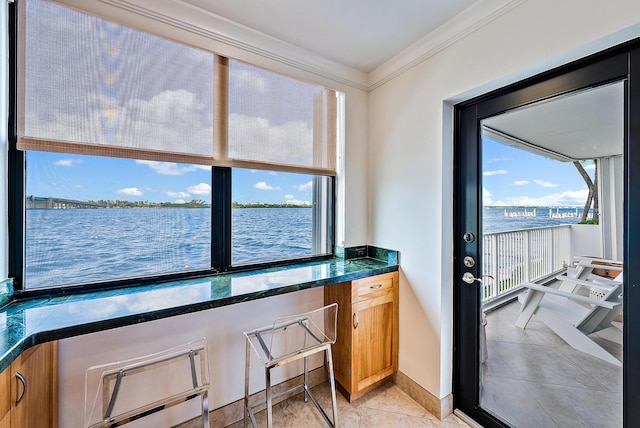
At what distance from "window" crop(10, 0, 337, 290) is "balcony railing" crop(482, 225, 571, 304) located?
138cm

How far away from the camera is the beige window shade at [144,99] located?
1281mm

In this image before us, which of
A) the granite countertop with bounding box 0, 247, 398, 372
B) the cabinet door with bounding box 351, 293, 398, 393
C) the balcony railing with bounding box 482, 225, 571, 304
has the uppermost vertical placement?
the balcony railing with bounding box 482, 225, 571, 304

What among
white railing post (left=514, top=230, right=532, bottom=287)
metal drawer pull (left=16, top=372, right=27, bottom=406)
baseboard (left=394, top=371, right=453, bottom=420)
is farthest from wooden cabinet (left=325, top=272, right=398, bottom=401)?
metal drawer pull (left=16, top=372, right=27, bottom=406)

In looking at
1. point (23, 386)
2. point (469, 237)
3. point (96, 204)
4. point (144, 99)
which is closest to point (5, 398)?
point (23, 386)

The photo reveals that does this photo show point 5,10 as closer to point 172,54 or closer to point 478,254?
point 172,54

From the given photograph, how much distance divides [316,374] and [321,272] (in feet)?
3.00

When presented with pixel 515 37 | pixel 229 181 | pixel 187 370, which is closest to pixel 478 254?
pixel 515 37

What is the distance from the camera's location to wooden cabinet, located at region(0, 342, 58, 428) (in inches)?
36.0

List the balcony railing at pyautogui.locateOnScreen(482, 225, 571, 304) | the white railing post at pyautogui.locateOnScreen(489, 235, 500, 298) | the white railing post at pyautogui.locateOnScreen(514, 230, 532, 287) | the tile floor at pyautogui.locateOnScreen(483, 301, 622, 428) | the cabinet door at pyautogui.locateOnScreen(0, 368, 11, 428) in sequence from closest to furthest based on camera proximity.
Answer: the cabinet door at pyautogui.locateOnScreen(0, 368, 11, 428) → the tile floor at pyautogui.locateOnScreen(483, 301, 622, 428) → the balcony railing at pyautogui.locateOnScreen(482, 225, 571, 304) → the white railing post at pyautogui.locateOnScreen(514, 230, 532, 287) → the white railing post at pyautogui.locateOnScreen(489, 235, 500, 298)

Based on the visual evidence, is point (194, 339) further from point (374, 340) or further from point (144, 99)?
point (144, 99)

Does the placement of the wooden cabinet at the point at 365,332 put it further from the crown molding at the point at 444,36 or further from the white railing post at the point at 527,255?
the crown molding at the point at 444,36

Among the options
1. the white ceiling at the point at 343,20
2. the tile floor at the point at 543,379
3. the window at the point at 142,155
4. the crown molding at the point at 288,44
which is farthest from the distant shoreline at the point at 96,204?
the tile floor at the point at 543,379

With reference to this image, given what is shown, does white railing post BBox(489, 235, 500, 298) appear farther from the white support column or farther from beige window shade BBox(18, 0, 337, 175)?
beige window shade BBox(18, 0, 337, 175)

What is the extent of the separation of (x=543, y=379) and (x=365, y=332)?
105 cm
